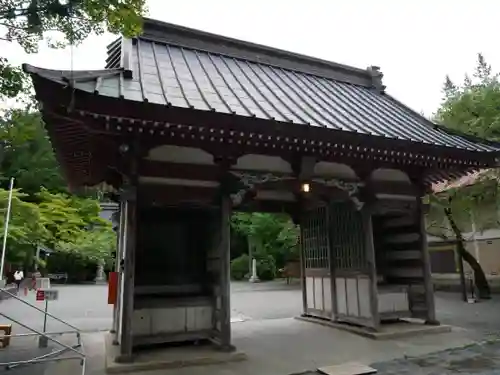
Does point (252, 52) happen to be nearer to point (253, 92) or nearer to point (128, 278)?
point (253, 92)

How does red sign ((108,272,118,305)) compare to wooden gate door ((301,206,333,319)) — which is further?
wooden gate door ((301,206,333,319))

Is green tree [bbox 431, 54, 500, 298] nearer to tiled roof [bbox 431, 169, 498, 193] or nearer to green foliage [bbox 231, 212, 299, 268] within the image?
tiled roof [bbox 431, 169, 498, 193]

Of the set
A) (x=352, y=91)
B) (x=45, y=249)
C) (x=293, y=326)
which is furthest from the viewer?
(x=45, y=249)

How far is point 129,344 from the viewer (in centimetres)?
594

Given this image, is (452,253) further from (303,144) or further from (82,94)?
(82,94)

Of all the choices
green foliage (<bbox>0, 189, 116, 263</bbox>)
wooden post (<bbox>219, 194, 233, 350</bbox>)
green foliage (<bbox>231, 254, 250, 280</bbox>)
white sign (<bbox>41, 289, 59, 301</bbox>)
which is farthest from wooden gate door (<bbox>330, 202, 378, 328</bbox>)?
green foliage (<bbox>231, 254, 250, 280</bbox>)

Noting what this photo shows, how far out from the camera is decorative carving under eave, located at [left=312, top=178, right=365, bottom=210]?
773cm

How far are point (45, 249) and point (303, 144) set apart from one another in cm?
2701

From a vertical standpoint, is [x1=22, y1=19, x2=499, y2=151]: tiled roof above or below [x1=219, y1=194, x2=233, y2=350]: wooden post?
above

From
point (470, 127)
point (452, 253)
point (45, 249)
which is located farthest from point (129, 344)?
point (45, 249)

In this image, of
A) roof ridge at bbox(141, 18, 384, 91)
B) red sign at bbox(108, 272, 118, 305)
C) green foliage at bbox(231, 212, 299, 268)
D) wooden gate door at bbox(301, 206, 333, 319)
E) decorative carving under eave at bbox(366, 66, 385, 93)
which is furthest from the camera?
green foliage at bbox(231, 212, 299, 268)

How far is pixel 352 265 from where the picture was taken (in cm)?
867

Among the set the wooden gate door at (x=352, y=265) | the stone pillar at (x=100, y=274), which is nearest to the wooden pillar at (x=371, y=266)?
the wooden gate door at (x=352, y=265)

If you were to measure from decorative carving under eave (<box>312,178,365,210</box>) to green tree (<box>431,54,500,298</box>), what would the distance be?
6101 mm
